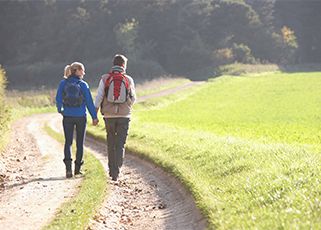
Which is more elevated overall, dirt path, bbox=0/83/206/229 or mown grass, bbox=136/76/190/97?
dirt path, bbox=0/83/206/229

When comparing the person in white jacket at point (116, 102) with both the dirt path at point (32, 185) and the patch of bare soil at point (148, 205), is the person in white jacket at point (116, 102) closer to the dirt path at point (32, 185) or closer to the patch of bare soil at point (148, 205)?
the patch of bare soil at point (148, 205)

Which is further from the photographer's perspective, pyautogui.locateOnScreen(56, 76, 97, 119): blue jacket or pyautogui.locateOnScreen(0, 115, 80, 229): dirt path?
pyautogui.locateOnScreen(56, 76, 97, 119): blue jacket

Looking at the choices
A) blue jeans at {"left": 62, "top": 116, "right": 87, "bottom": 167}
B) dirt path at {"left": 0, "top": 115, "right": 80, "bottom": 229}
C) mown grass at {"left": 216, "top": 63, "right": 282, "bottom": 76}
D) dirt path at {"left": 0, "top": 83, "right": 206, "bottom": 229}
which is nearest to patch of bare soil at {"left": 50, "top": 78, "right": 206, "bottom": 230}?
dirt path at {"left": 0, "top": 83, "right": 206, "bottom": 229}

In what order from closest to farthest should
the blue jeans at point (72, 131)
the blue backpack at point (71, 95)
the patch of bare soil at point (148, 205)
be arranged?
the patch of bare soil at point (148, 205), the blue backpack at point (71, 95), the blue jeans at point (72, 131)

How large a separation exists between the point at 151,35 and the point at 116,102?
80.6 m

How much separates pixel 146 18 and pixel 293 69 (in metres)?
27.2

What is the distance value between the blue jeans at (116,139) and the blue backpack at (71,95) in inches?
36.5

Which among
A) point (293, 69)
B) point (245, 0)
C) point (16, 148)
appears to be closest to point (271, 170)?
point (16, 148)

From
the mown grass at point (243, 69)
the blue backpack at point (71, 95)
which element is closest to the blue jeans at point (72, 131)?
the blue backpack at point (71, 95)

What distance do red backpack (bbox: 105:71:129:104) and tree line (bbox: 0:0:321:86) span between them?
218ft

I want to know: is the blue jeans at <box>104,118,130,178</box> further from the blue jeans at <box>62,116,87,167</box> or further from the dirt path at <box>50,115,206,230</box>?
the blue jeans at <box>62,116,87,167</box>

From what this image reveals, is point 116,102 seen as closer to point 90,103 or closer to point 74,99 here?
point 90,103

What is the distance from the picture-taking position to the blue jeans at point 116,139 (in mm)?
11969

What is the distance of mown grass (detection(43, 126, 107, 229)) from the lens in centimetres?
793
